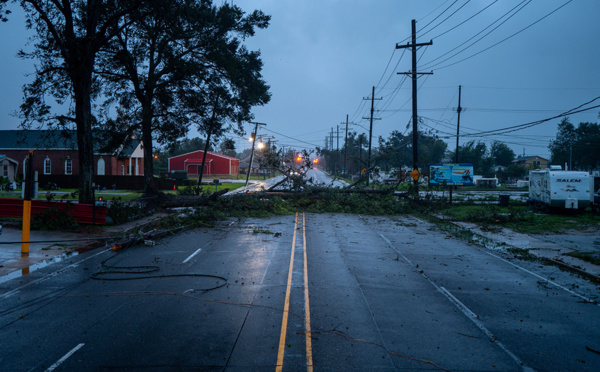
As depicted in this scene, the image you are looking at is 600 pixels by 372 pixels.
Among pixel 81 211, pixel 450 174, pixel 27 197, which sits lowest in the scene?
pixel 81 211

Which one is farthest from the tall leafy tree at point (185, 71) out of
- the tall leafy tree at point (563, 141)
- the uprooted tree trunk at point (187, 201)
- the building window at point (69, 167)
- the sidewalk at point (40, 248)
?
the tall leafy tree at point (563, 141)

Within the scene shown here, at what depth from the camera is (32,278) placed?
10.4 m

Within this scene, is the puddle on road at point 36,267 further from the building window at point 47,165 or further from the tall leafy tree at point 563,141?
the tall leafy tree at point 563,141

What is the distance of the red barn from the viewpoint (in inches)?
Answer: 3342

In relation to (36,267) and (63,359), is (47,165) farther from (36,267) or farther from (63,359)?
(63,359)

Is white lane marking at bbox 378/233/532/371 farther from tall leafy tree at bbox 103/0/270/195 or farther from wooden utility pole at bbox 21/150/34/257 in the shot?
tall leafy tree at bbox 103/0/270/195

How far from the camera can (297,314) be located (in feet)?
25.6

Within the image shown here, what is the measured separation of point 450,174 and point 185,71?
25.8 meters

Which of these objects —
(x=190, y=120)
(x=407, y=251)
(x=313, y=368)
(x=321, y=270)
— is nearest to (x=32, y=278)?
(x=321, y=270)

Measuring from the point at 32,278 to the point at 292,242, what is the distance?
27.9 feet

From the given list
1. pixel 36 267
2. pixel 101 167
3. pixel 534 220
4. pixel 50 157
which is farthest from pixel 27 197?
pixel 50 157

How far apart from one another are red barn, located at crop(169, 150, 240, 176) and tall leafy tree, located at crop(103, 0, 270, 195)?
5119 centimetres

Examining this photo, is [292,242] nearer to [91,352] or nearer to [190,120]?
[91,352]

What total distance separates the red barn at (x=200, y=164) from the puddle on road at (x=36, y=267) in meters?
69.0
